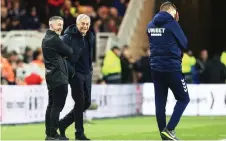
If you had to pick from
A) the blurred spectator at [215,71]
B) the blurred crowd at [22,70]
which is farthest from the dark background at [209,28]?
the blurred crowd at [22,70]

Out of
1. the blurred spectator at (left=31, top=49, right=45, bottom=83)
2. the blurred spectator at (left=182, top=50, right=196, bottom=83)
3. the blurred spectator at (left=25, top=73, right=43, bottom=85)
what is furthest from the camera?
the blurred spectator at (left=182, top=50, right=196, bottom=83)

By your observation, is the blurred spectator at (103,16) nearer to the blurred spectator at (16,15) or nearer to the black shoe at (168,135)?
the blurred spectator at (16,15)

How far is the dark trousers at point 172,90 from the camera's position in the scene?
1395 cm

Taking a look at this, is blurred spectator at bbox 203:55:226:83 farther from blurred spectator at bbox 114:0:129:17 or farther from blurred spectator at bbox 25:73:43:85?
blurred spectator at bbox 114:0:129:17

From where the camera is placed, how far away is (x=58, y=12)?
30.0m

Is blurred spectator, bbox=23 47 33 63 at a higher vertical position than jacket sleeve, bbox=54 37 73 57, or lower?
lower

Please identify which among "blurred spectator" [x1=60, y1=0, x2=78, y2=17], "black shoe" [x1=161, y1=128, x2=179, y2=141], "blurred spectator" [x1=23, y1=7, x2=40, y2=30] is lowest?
"black shoe" [x1=161, y1=128, x2=179, y2=141]

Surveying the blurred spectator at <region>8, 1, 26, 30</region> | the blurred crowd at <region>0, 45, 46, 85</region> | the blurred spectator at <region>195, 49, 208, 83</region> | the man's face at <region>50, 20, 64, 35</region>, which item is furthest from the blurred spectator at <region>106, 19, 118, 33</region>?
the man's face at <region>50, 20, 64, 35</region>

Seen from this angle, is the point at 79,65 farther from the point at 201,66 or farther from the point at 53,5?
the point at 53,5

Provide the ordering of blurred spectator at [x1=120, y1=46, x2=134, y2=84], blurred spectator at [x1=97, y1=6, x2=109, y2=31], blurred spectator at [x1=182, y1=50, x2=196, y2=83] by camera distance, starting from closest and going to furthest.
A: blurred spectator at [x1=182, y1=50, x2=196, y2=83] → blurred spectator at [x1=120, y1=46, x2=134, y2=84] → blurred spectator at [x1=97, y1=6, x2=109, y2=31]

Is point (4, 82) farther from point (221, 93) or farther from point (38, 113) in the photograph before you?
point (221, 93)

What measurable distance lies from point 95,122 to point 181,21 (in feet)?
39.3

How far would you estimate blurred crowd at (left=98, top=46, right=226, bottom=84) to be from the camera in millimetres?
26062

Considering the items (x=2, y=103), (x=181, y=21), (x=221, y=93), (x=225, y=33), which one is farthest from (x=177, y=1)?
(x=2, y=103)
